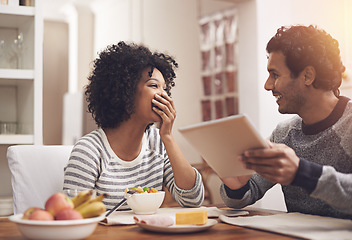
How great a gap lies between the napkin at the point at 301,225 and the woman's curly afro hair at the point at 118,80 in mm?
667

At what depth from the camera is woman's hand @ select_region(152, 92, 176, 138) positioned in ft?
5.75

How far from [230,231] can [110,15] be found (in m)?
4.65

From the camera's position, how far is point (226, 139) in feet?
3.77

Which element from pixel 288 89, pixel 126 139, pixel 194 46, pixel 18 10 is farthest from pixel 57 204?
pixel 194 46

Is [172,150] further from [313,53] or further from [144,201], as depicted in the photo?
[313,53]

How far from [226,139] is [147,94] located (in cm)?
70

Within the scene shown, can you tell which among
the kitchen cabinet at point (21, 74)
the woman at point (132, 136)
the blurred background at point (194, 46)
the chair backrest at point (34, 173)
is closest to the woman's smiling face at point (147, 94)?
the woman at point (132, 136)

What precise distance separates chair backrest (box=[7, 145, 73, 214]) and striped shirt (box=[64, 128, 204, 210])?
7.5 inches

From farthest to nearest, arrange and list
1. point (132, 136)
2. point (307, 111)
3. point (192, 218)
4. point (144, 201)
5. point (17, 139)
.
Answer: point (17, 139) → point (132, 136) → point (307, 111) → point (144, 201) → point (192, 218)

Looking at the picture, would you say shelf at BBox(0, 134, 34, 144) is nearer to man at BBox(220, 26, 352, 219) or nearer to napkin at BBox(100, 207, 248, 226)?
napkin at BBox(100, 207, 248, 226)

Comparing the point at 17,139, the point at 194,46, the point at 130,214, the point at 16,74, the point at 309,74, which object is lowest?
the point at 130,214

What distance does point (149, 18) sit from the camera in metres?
4.88

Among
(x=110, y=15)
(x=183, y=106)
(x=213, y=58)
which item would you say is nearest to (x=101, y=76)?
(x=183, y=106)

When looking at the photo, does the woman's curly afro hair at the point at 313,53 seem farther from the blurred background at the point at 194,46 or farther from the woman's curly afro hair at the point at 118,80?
the blurred background at the point at 194,46
